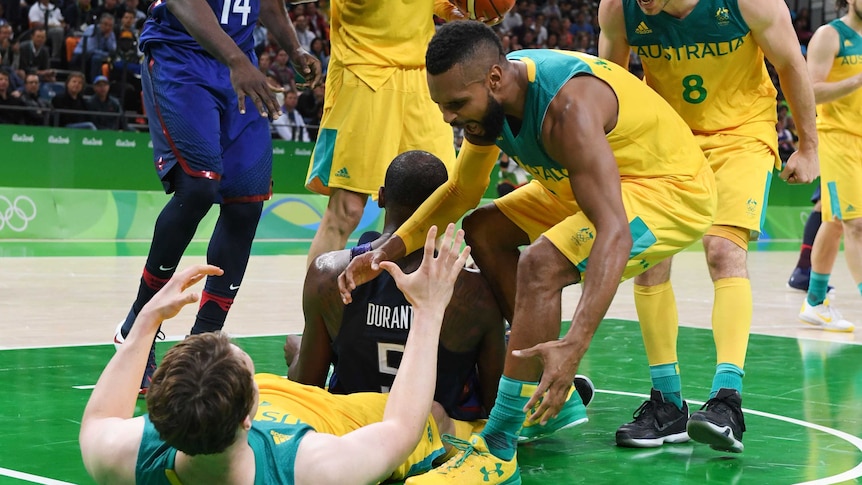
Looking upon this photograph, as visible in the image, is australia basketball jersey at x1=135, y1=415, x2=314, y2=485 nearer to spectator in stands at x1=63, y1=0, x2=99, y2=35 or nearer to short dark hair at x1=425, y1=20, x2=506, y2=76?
short dark hair at x1=425, y1=20, x2=506, y2=76

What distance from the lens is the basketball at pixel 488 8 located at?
5895 millimetres

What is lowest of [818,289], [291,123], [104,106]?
[291,123]

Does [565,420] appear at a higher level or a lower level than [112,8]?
higher

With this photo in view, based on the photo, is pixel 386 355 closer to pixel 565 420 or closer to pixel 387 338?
pixel 387 338

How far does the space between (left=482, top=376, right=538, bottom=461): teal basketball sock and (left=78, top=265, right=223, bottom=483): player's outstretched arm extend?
1138 mm

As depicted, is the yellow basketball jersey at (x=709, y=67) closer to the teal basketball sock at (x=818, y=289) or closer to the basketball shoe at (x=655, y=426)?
the basketball shoe at (x=655, y=426)

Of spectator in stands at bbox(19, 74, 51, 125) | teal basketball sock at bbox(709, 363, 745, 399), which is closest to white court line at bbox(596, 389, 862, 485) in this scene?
teal basketball sock at bbox(709, 363, 745, 399)

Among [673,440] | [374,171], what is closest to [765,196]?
[673,440]

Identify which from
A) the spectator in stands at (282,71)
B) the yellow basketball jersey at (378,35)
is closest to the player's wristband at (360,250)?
the yellow basketball jersey at (378,35)

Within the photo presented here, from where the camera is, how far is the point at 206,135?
16.5 feet

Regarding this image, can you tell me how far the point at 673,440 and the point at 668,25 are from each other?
170 centimetres

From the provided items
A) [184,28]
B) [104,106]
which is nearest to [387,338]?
[184,28]

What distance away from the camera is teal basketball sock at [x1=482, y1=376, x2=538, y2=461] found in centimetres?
358

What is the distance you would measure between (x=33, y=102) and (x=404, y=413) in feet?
45.1
